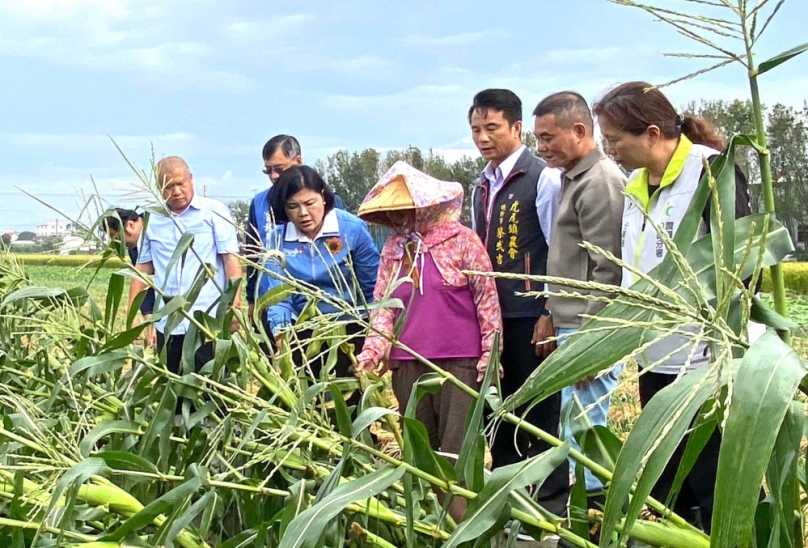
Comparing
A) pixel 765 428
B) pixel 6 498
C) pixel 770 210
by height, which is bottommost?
pixel 6 498

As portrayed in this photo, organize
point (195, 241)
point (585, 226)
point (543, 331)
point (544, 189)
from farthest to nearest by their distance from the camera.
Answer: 1. point (195, 241)
2. point (544, 189)
3. point (543, 331)
4. point (585, 226)

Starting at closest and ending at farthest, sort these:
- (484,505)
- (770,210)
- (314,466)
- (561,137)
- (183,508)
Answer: (770,210) < (484,505) < (183,508) < (314,466) < (561,137)

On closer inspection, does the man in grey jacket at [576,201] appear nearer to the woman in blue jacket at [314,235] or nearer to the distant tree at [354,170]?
the woman in blue jacket at [314,235]

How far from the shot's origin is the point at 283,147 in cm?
417

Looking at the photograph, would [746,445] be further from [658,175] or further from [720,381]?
[658,175]

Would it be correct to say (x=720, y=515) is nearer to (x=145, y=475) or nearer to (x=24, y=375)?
(x=145, y=475)

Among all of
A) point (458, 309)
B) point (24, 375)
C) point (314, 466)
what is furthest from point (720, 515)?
point (458, 309)

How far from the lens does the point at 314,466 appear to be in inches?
51.3

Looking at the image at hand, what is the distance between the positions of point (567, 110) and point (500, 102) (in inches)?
17.1

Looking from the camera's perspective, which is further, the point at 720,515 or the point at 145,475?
the point at 145,475

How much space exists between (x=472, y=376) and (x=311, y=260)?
775mm

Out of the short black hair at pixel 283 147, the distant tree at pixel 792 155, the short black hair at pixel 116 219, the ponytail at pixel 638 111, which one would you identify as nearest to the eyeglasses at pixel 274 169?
the short black hair at pixel 283 147

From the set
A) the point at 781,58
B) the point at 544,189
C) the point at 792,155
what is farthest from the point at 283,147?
the point at 792,155

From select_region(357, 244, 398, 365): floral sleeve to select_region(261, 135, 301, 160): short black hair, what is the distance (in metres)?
1.38
